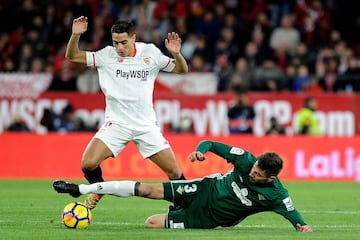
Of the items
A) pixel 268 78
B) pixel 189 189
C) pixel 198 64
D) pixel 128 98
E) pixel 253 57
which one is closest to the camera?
pixel 189 189

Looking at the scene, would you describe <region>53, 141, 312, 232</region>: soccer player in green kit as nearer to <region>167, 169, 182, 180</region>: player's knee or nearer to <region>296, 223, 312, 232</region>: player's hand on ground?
<region>296, 223, 312, 232</region>: player's hand on ground

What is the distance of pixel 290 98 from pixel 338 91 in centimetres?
120

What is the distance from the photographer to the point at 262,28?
86.0ft

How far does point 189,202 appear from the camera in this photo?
1146 cm

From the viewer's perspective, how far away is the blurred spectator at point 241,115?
73.0ft

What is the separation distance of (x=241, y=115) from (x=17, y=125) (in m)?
5.07

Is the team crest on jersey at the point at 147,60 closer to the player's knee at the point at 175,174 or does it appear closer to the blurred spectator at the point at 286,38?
the player's knee at the point at 175,174

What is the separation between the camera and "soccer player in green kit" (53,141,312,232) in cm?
1112

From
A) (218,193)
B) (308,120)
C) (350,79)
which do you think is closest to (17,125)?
(308,120)

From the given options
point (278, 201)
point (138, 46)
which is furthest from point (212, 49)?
point (278, 201)

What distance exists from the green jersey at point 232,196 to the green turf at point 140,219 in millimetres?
204

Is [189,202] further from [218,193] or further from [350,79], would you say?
[350,79]

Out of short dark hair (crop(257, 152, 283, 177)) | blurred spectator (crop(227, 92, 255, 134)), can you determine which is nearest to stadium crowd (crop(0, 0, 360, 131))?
blurred spectator (crop(227, 92, 255, 134))

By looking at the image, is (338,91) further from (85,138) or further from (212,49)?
(85,138)
